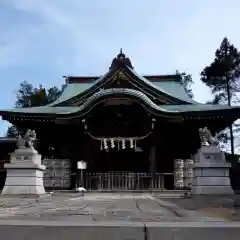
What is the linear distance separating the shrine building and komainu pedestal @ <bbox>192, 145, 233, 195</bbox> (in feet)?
16.7

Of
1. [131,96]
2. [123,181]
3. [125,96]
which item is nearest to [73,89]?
[125,96]

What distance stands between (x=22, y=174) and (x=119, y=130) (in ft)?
25.9

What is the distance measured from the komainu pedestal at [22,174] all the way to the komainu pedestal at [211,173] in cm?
673

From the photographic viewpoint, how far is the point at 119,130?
22.4m

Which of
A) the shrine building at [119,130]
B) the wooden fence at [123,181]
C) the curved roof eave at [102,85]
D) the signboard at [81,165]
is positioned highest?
the curved roof eave at [102,85]

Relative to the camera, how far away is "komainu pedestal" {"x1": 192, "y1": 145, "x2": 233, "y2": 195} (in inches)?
611

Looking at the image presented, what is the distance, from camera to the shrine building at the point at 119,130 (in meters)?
20.8

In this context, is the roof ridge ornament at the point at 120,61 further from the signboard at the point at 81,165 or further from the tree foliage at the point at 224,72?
the tree foliage at the point at 224,72

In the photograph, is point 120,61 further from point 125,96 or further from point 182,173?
point 182,173

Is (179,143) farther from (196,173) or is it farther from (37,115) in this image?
(37,115)

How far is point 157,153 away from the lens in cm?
2269

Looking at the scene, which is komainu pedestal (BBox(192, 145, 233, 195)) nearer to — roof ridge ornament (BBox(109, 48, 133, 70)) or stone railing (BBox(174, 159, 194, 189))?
stone railing (BBox(174, 159, 194, 189))

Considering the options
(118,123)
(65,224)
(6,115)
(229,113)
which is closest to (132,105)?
(118,123)

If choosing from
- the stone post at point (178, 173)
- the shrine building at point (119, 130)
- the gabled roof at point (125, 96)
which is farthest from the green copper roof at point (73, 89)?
the stone post at point (178, 173)
